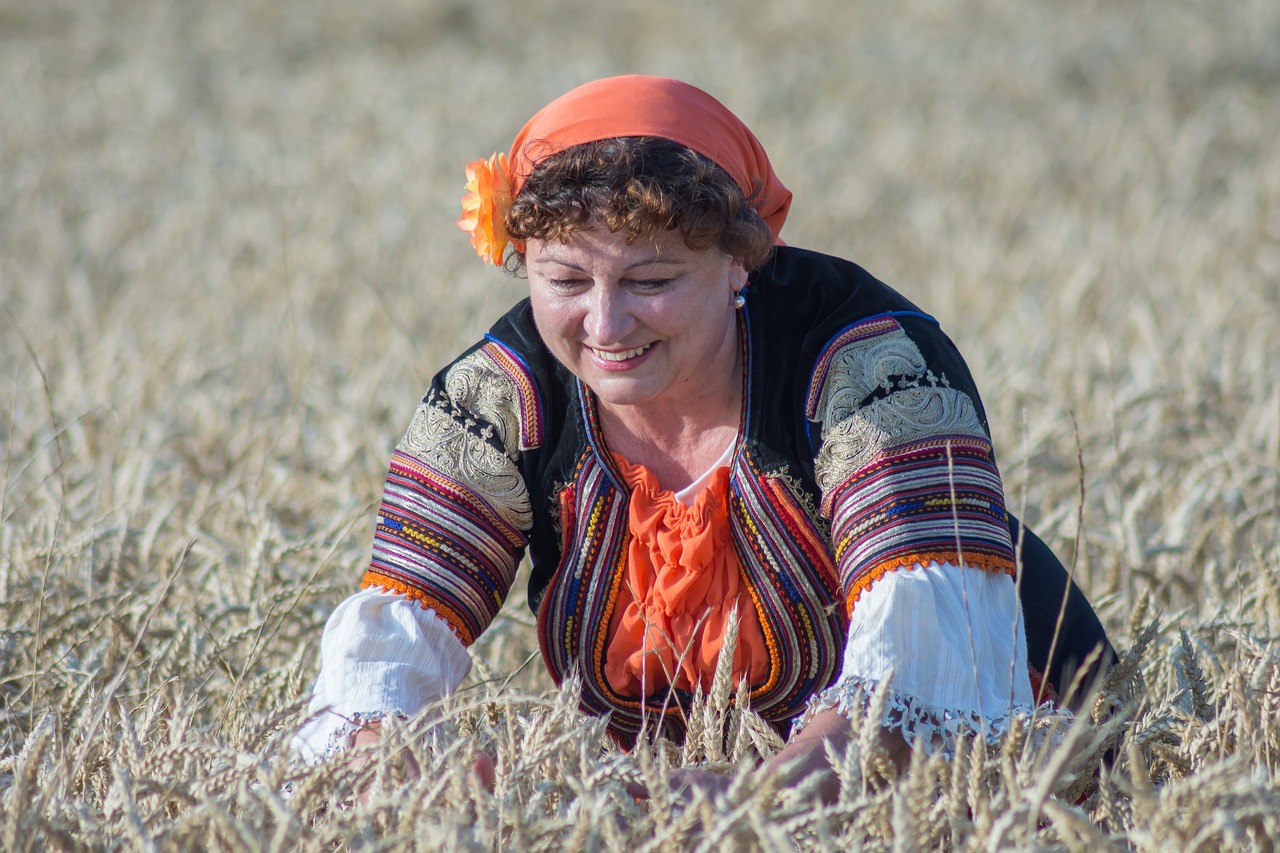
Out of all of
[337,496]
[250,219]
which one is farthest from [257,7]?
[337,496]

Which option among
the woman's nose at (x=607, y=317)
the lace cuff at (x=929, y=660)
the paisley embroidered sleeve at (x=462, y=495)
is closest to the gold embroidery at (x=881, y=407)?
the lace cuff at (x=929, y=660)

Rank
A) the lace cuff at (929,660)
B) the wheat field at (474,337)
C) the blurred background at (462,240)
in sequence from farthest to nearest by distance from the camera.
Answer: the blurred background at (462,240), the lace cuff at (929,660), the wheat field at (474,337)

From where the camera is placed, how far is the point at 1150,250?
555 cm

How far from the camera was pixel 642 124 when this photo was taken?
1.90 metres

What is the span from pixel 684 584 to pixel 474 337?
2602 millimetres

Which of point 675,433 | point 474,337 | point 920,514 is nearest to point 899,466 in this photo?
point 920,514

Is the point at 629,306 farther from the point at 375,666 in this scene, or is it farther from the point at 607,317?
the point at 375,666

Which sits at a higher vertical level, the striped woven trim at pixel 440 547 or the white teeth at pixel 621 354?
the white teeth at pixel 621 354

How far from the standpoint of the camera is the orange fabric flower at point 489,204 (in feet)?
6.43

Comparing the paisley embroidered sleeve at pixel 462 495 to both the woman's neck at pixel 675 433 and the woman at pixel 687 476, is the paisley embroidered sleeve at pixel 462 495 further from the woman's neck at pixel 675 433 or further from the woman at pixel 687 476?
the woman's neck at pixel 675 433

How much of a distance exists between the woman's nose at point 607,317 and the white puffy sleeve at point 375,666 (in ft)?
1.37

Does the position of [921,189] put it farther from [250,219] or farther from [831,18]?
[831,18]

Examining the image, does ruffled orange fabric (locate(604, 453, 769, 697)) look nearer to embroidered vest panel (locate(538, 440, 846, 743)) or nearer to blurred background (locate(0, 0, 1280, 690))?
embroidered vest panel (locate(538, 440, 846, 743))

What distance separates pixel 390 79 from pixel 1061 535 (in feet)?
21.9
